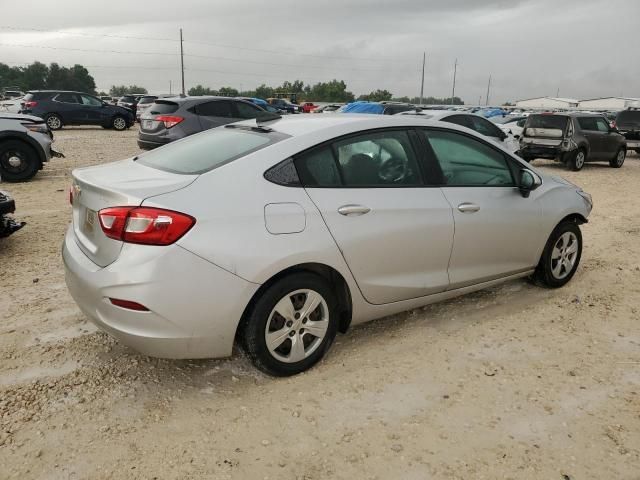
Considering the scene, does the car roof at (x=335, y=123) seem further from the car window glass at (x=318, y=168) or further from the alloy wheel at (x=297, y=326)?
the alloy wheel at (x=297, y=326)

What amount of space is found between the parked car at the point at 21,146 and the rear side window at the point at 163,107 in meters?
2.82

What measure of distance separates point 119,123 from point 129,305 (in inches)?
893

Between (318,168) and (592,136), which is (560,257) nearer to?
(318,168)

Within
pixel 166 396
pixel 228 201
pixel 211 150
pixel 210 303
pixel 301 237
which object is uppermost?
pixel 211 150

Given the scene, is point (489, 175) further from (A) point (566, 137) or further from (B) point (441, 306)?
(A) point (566, 137)

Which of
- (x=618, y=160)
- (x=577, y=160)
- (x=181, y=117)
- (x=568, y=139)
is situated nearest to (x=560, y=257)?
(x=181, y=117)

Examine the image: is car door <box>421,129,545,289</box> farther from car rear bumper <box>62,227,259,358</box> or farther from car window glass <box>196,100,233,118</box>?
car window glass <box>196,100,233,118</box>

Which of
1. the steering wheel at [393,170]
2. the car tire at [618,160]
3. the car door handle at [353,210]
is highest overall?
the steering wheel at [393,170]

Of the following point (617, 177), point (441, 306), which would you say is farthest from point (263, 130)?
point (617, 177)

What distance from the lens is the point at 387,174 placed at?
343 cm

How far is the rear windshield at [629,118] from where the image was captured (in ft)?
58.0

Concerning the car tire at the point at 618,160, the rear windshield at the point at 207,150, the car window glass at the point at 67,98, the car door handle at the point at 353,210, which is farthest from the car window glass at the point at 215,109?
the car window glass at the point at 67,98

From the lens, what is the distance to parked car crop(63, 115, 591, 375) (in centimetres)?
266

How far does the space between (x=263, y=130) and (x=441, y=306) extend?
2.02 m
